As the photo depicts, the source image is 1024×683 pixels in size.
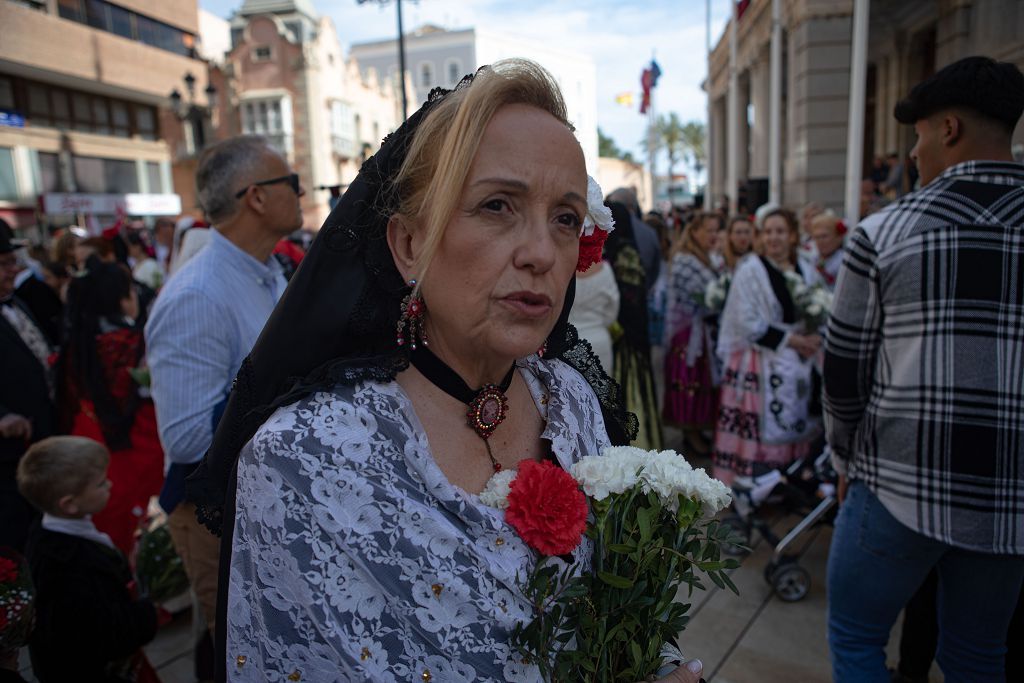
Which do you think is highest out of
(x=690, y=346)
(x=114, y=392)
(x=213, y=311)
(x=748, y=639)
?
(x=213, y=311)

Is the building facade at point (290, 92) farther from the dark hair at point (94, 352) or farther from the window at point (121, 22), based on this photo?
the dark hair at point (94, 352)

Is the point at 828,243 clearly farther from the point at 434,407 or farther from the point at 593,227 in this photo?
the point at 434,407

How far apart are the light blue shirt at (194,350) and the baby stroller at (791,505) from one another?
2.99 m

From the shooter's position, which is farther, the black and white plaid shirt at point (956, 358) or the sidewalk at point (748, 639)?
the sidewalk at point (748, 639)

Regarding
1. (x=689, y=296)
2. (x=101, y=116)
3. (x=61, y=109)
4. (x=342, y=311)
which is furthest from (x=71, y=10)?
(x=342, y=311)

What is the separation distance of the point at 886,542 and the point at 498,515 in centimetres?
153

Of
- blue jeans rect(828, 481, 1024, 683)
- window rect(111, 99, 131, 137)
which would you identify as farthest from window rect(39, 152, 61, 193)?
blue jeans rect(828, 481, 1024, 683)

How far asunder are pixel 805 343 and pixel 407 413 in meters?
4.00

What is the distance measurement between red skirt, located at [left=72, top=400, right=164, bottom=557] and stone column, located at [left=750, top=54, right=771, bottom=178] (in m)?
14.1

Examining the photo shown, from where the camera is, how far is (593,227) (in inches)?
63.2

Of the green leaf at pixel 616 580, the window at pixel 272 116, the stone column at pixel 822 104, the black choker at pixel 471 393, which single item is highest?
the window at pixel 272 116

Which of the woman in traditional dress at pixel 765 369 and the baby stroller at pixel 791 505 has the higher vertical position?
the woman in traditional dress at pixel 765 369

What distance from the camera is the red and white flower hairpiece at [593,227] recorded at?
1.57m

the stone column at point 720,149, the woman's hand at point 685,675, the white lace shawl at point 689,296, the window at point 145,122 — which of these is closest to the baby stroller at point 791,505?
the white lace shawl at point 689,296
